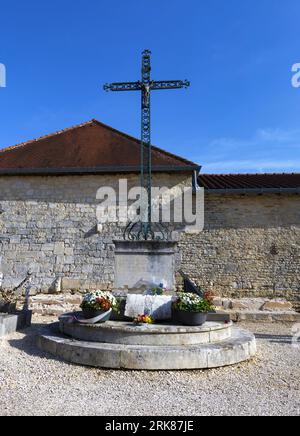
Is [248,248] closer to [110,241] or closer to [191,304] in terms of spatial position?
[110,241]

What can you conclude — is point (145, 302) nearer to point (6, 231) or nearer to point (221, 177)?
point (6, 231)

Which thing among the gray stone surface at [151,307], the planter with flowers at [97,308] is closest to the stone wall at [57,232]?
the gray stone surface at [151,307]

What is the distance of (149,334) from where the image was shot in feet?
16.9

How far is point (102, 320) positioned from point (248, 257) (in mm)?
7585

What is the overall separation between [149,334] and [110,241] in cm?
732

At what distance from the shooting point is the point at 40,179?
12.8m

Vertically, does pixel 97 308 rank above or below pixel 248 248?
below

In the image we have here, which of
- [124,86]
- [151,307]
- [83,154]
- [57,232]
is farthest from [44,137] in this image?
[151,307]

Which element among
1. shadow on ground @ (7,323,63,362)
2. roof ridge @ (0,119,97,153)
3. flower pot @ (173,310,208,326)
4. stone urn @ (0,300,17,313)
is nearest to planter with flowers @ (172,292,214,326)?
flower pot @ (173,310,208,326)

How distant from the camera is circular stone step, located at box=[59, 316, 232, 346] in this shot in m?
5.13

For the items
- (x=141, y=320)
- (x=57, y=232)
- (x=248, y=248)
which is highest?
(x=57, y=232)

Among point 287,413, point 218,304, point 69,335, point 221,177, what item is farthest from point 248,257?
point 287,413

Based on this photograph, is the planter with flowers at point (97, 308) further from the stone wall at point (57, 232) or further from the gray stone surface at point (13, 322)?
the stone wall at point (57, 232)

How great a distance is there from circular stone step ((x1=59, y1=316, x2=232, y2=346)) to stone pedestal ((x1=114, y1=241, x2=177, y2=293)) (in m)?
1.35
